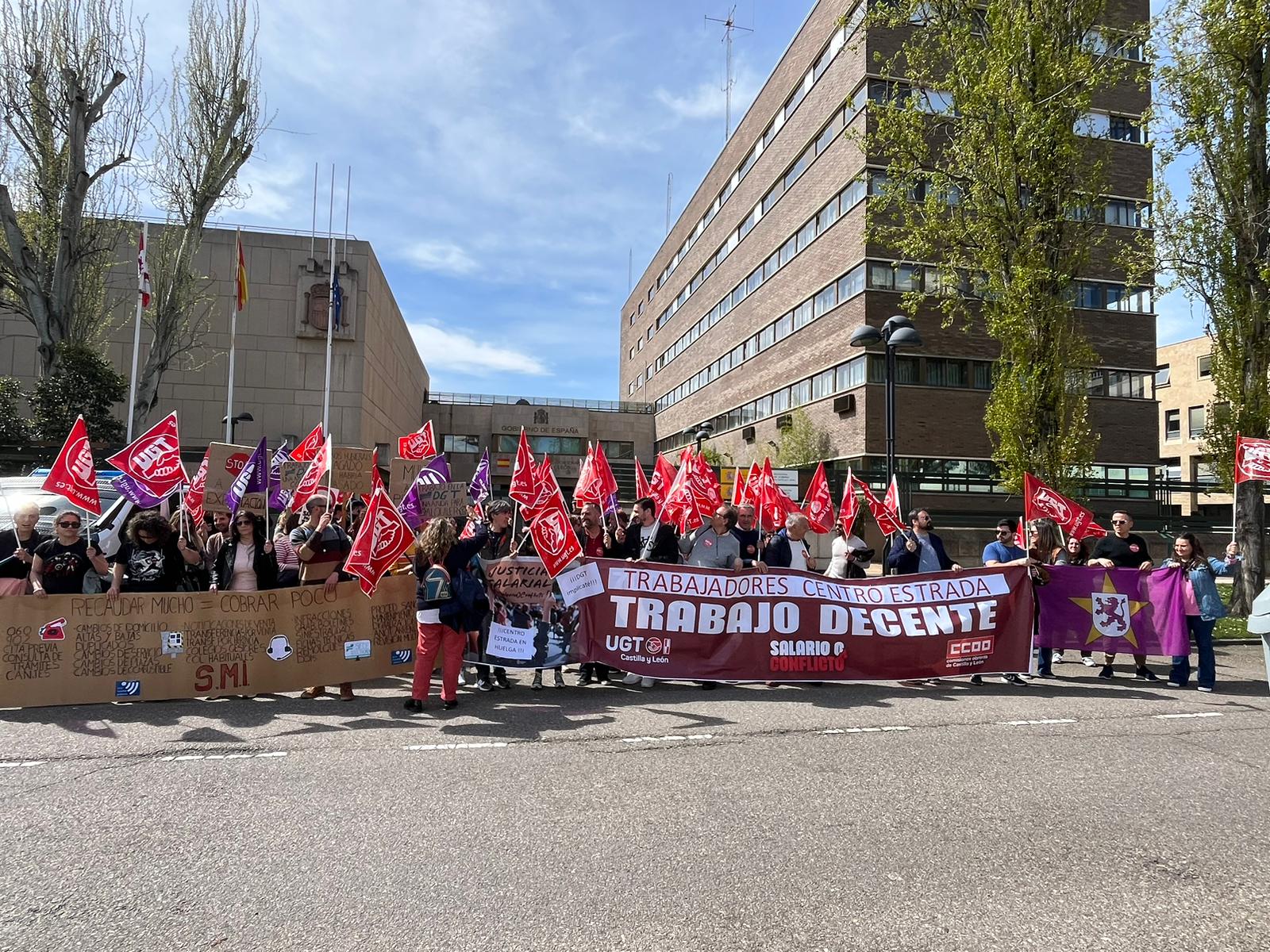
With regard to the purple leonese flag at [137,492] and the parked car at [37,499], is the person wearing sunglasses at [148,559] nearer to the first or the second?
the purple leonese flag at [137,492]

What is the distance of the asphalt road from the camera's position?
10.4ft

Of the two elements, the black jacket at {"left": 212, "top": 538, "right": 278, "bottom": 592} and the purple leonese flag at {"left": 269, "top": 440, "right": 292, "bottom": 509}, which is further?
the purple leonese flag at {"left": 269, "top": 440, "right": 292, "bottom": 509}

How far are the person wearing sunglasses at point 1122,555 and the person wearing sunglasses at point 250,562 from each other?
897 centimetres

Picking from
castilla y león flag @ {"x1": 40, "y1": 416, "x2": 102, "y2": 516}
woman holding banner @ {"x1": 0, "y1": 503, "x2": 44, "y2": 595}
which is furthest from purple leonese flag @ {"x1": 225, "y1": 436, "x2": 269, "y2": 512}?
woman holding banner @ {"x1": 0, "y1": 503, "x2": 44, "y2": 595}

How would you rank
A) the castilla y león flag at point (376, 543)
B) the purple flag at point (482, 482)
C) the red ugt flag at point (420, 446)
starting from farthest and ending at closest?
the red ugt flag at point (420, 446)
the purple flag at point (482, 482)
the castilla y león flag at point (376, 543)

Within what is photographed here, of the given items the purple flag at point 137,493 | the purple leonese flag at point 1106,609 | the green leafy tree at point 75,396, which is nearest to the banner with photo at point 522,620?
the purple flag at point 137,493

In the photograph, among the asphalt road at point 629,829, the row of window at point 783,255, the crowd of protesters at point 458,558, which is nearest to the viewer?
the asphalt road at point 629,829

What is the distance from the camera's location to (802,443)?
30891mm

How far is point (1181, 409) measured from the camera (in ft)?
158

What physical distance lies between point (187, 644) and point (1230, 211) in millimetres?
17466

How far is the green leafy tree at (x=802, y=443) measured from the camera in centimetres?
3048

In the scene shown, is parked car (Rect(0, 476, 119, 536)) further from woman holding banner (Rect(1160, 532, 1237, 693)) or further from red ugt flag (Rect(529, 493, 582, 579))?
woman holding banner (Rect(1160, 532, 1237, 693))

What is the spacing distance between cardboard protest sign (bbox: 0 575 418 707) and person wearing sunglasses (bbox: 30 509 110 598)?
194 millimetres

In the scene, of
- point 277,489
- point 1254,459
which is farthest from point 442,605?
point 1254,459
